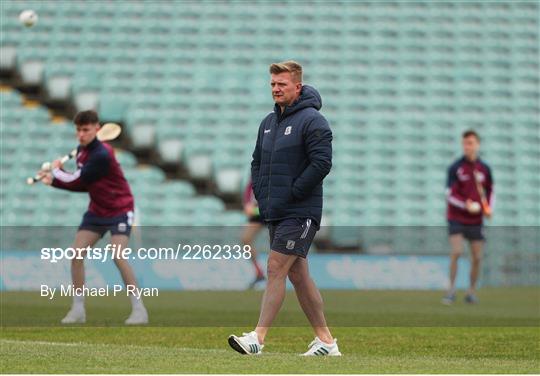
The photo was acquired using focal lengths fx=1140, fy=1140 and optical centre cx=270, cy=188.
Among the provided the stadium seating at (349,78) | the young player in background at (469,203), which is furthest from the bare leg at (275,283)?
the stadium seating at (349,78)

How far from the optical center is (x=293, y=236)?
21.5ft

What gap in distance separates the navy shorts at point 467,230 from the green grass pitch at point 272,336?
3.00ft

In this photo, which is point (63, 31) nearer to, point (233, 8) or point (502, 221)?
point (233, 8)

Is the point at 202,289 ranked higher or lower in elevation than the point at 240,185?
lower

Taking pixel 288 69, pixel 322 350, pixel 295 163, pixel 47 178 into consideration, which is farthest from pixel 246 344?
pixel 47 178

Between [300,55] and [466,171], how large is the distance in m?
19.9

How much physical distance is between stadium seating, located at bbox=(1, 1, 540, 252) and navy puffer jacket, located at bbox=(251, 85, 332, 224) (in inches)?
911

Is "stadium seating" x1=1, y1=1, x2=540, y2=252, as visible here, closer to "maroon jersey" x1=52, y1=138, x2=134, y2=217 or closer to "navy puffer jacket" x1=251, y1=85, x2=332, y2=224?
"maroon jersey" x1=52, y1=138, x2=134, y2=217

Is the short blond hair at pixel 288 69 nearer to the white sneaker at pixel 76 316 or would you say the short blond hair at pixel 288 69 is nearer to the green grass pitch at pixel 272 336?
the green grass pitch at pixel 272 336

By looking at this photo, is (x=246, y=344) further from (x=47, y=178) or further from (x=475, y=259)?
(x=475, y=259)

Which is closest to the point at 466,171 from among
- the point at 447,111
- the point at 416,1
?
the point at 447,111

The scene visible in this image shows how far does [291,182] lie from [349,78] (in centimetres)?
2735

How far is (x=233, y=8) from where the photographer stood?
34812 millimetres

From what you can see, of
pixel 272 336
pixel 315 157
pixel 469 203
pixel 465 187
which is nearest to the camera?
pixel 315 157
